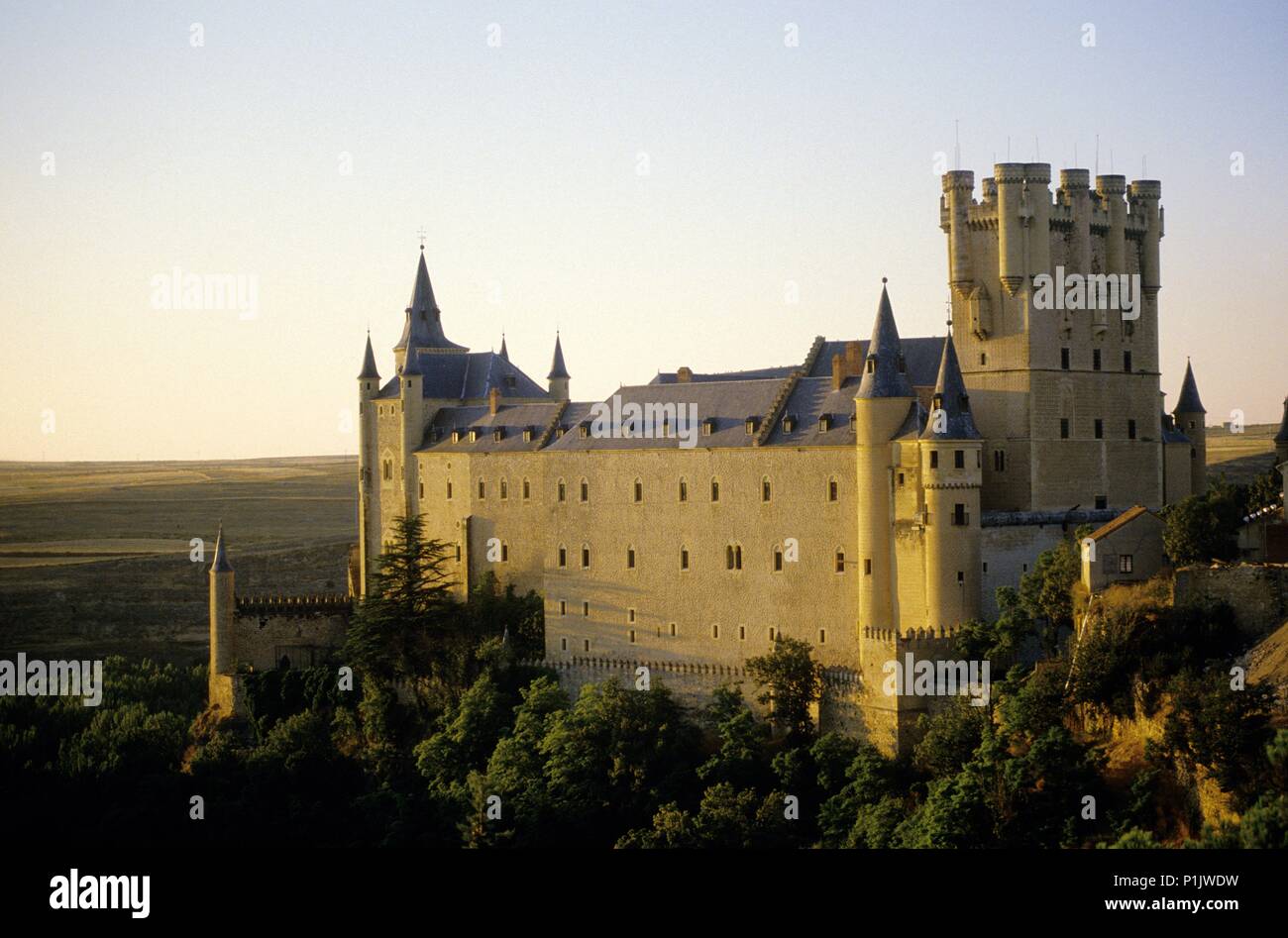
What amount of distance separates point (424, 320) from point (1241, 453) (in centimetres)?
5201

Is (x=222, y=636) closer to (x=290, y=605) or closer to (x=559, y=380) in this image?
(x=290, y=605)

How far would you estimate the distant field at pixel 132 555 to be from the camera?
92.6 meters

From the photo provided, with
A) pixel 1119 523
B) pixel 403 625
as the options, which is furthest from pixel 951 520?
pixel 403 625

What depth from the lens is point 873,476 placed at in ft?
187

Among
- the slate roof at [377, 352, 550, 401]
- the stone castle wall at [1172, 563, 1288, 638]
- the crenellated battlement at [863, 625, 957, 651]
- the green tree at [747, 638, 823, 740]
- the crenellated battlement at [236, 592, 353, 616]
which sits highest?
the slate roof at [377, 352, 550, 401]

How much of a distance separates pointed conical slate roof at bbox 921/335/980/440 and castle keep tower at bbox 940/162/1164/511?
16.1ft

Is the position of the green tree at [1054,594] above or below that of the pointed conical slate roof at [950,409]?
below

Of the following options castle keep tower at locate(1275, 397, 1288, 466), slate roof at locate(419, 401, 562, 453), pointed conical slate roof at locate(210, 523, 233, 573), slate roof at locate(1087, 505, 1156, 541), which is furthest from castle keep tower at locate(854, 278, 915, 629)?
pointed conical slate roof at locate(210, 523, 233, 573)

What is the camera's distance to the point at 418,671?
68.4 meters

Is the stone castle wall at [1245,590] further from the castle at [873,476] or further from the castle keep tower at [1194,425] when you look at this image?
the castle keep tower at [1194,425]

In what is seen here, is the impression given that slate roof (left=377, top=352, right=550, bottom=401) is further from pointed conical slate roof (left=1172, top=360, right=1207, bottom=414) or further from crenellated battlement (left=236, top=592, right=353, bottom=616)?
pointed conical slate roof (left=1172, top=360, right=1207, bottom=414)

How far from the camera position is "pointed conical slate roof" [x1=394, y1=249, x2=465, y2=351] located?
80.2 m

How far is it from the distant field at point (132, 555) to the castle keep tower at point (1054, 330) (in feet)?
148

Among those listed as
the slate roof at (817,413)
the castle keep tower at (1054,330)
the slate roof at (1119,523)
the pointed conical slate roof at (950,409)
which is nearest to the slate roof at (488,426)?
the slate roof at (817,413)
